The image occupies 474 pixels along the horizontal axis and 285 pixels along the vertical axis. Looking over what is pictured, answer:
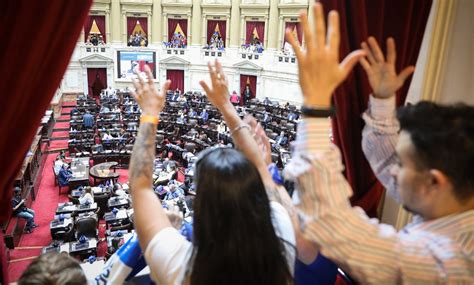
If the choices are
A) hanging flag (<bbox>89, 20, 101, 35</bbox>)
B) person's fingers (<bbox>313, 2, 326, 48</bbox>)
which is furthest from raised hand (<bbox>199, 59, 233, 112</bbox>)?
hanging flag (<bbox>89, 20, 101, 35</bbox>)

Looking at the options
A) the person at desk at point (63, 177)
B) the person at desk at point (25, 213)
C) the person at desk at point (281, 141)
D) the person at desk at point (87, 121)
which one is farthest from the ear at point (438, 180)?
the person at desk at point (87, 121)

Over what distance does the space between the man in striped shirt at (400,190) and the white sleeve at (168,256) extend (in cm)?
42

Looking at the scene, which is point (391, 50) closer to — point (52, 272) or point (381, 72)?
point (381, 72)

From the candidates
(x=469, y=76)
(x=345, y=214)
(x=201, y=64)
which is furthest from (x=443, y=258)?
(x=201, y=64)

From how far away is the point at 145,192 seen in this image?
4.58 ft

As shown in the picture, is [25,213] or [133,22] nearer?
[25,213]

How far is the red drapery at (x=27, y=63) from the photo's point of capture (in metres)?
1.49

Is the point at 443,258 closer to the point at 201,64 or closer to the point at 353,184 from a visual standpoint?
the point at 353,184

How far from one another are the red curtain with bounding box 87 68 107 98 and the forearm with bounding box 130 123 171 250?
858 inches

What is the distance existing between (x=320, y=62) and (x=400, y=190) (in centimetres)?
48

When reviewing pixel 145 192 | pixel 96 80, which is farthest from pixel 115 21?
pixel 145 192

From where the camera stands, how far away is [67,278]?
152cm

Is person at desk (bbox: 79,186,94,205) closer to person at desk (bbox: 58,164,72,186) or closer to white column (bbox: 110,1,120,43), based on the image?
person at desk (bbox: 58,164,72,186)

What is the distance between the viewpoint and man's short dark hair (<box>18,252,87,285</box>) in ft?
4.92
